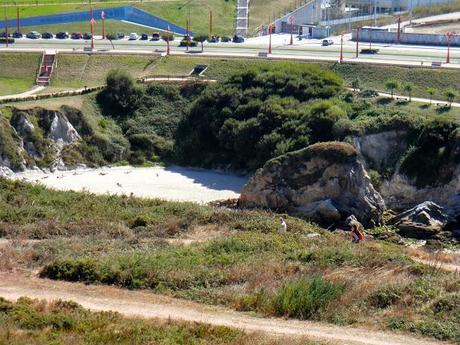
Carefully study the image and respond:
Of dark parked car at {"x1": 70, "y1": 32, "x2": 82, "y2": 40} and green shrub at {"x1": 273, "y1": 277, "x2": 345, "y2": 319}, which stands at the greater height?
dark parked car at {"x1": 70, "y1": 32, "x2": 82, "y2": 40}

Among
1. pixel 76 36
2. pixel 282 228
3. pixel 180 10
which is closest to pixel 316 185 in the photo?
pixel 282 228

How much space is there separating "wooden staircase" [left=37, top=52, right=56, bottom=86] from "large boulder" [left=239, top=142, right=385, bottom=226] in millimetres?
31183

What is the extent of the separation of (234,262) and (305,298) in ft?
18.8

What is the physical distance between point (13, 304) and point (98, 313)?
7.51 ft

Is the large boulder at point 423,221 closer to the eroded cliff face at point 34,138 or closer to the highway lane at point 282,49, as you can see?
the eroded cliff face at point 34,138

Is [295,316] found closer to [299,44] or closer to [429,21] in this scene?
[299,44]

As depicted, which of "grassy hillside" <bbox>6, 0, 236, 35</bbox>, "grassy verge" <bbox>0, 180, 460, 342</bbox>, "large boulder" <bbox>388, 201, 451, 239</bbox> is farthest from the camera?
"grassy hillside" <bbox>6, 0, 236, 35</bbox>

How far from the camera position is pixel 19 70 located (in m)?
76.2

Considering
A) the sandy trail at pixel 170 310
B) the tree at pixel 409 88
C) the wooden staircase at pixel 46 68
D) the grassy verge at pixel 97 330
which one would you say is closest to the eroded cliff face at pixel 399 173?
the tree at pixel 409 88

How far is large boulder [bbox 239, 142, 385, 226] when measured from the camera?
4650cm

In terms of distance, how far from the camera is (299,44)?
297 feet

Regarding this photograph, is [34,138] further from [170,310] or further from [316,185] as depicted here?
[170,310]

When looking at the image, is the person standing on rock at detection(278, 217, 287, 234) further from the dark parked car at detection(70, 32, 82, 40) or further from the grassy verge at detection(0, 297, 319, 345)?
the dark parked car at detection(70, 32, 82, 40)

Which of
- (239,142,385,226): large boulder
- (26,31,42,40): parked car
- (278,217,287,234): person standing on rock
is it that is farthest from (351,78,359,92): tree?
(26,31,42,40): parked car
